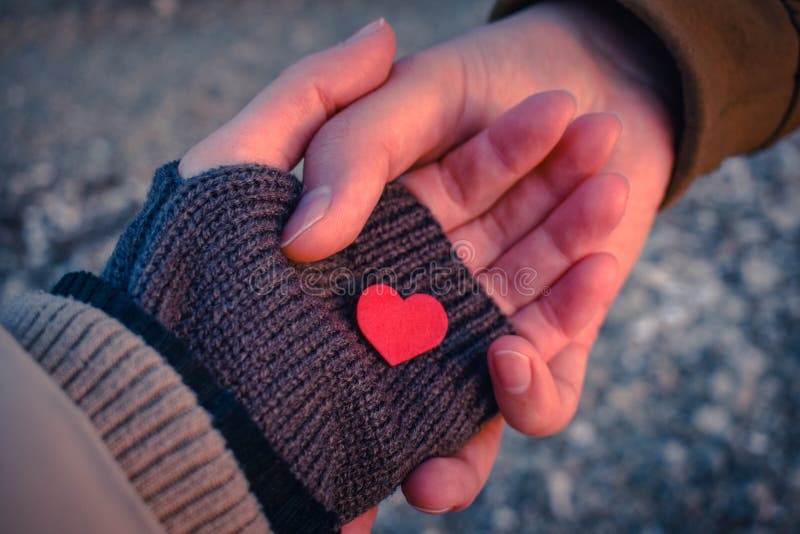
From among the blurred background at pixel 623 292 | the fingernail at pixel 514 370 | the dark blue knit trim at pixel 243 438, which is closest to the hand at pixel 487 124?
the fingernail at pixel 514 370

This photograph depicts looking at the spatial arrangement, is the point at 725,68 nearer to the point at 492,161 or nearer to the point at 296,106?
the point at 492,161

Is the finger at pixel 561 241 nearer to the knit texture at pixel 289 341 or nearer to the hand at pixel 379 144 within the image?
the hand at pixel 379 144

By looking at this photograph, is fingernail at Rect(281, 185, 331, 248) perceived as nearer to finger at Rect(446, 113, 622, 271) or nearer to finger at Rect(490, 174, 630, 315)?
finger at Rect(446, 113, 622, 271)

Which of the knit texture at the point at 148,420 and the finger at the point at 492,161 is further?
the finger at the point at 492,161

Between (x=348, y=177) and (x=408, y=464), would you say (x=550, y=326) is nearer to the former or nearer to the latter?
(x=408, y=464)

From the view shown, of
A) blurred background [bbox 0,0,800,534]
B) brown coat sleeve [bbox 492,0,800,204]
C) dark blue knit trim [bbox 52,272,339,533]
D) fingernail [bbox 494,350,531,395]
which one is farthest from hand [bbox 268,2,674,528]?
blurred background [bbox 0,0,800,534]

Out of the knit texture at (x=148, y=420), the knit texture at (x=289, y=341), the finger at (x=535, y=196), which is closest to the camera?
the knit texture at (x=148, y=420)

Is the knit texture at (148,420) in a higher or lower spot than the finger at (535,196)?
higher

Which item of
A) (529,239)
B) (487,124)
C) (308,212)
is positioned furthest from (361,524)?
(487,124)
